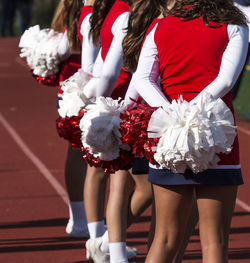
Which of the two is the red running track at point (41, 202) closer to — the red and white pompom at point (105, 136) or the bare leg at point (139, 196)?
the bare leg at point (139, 196)

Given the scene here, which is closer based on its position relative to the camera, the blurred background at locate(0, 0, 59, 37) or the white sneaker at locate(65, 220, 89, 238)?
the white sneaker at locate(65, 220, 89, 238)

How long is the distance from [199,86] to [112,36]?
1095 millimetres

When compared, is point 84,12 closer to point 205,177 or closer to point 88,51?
point 88,51

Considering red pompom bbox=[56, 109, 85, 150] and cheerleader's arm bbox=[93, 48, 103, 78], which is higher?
cheerleader's arm bbox=[93, 48, 103, 78]

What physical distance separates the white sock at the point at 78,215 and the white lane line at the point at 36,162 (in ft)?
3.40

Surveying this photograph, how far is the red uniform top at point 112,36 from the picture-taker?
4648 millimetres

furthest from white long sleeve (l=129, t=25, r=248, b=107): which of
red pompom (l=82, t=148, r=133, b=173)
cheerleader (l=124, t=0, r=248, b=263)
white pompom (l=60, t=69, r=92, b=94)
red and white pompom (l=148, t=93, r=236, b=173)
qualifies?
white pompom (l=60, t=69, r=92, b=94)

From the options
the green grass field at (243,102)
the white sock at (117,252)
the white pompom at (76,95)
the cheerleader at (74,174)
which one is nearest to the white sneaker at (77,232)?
the cheerleader at (74,174)

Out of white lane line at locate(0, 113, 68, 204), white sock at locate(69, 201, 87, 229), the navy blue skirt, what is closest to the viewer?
the navy blue skirt

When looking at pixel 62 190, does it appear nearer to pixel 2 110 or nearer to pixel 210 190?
pixel 210 190

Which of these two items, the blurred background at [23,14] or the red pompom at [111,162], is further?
the blurred background at [23,14]

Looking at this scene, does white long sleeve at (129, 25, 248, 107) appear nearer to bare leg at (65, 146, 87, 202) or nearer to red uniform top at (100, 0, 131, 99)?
red uniform top at (100, 0, 131, 99)

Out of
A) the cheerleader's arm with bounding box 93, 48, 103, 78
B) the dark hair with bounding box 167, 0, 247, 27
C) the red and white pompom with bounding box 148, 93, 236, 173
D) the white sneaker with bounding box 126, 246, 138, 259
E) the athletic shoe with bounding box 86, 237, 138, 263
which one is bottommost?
the white sneaker with bounding box 126, 246, 138, 259

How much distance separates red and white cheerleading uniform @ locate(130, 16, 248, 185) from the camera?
358 centimetres
